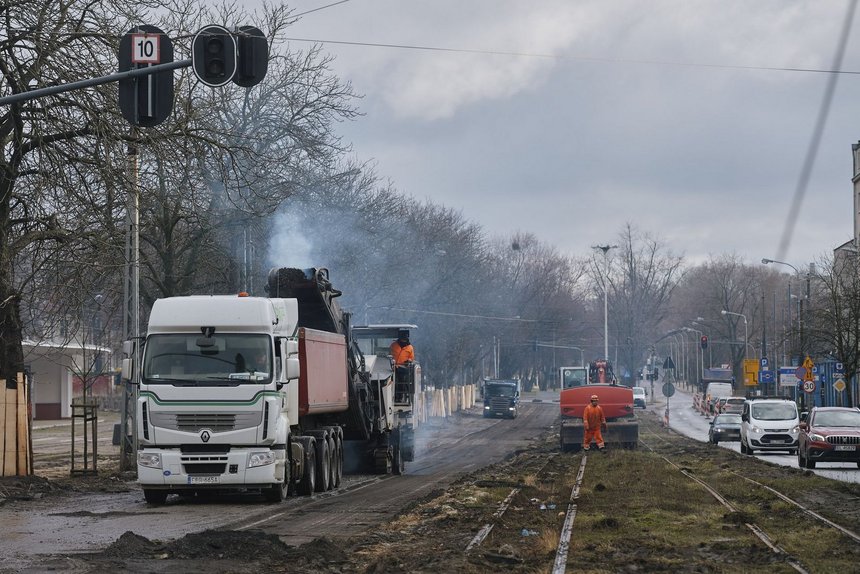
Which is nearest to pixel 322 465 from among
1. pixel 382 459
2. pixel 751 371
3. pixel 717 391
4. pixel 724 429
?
pixel 382 459

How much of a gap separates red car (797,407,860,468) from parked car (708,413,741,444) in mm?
18479

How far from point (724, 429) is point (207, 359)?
35526 millimetres

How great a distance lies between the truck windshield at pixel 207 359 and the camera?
19.5m

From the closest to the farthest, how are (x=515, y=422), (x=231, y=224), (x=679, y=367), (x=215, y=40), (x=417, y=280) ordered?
(x=215, y=40) < (x=231, y=224) < (x=417, y=280) < (x=515, y=422) < (x=679, y=367)

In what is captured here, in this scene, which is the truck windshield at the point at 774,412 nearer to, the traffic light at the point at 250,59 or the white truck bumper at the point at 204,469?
the white truck bumper at the point at 204,469

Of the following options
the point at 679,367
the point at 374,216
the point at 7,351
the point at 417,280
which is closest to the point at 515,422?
the point at 417,280

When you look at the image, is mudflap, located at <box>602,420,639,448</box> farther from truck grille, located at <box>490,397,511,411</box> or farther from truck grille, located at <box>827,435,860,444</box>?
truck grille, located at <box>490,397,511,411</box>

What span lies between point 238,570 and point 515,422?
63131 millimetres

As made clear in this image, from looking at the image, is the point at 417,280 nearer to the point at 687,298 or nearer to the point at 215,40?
the point at 215,40

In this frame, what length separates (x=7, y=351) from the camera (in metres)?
25.2

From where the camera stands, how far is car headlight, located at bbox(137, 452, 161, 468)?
19562mm

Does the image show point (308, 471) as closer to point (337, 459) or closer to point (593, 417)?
point (337, 459)

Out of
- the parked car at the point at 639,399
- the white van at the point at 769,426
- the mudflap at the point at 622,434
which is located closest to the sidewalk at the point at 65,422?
the mudflap at the point at 622,434

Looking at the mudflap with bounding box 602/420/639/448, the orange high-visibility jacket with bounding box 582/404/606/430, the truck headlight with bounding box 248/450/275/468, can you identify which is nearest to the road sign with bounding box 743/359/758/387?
the mudflap with bounding box 602/420/639/448
